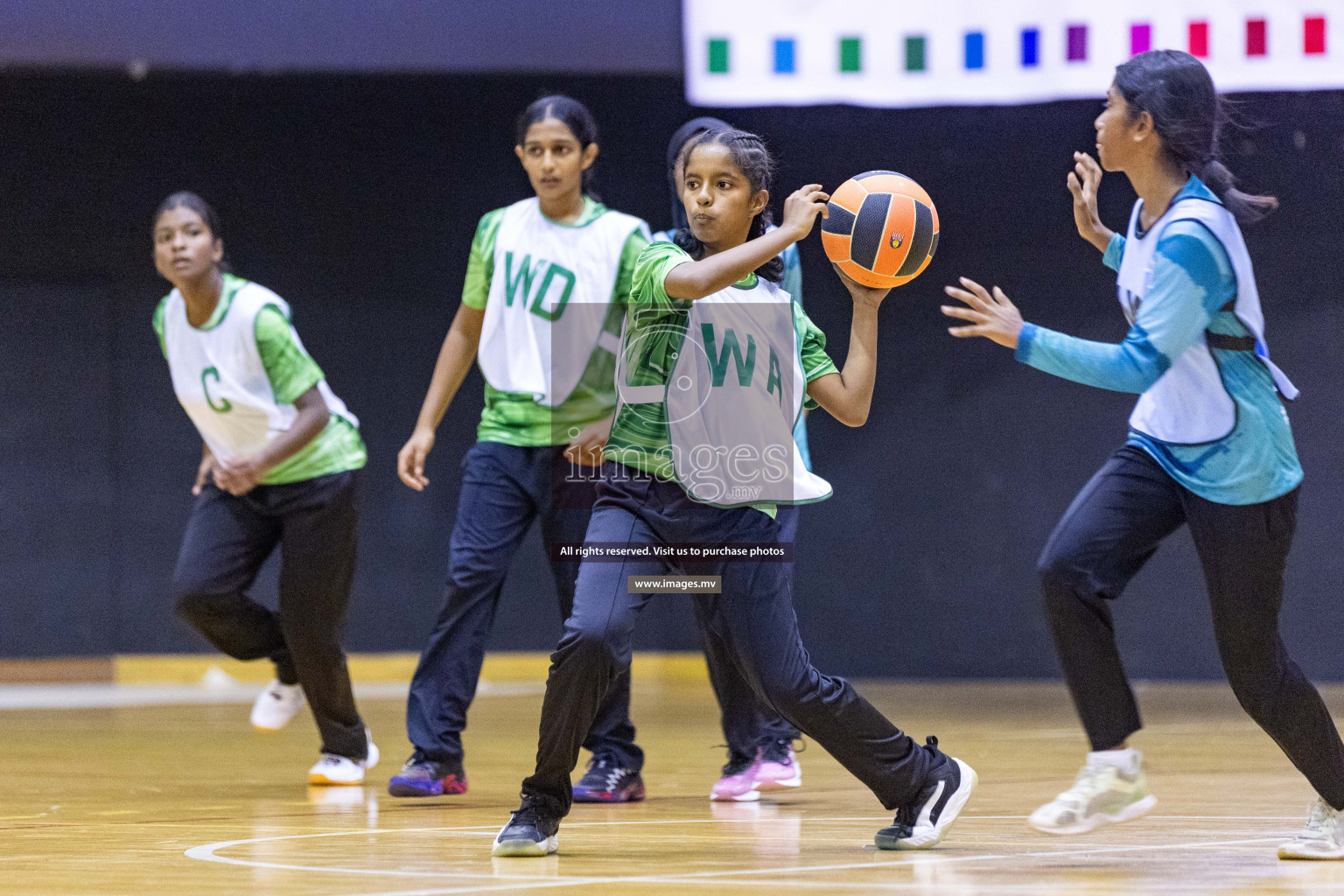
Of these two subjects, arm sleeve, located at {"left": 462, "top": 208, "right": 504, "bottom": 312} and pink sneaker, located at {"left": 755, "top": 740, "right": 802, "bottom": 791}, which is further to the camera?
arm sleeve, located at {"left": 462, "top": 208, "right": 504, "bottom": 312}

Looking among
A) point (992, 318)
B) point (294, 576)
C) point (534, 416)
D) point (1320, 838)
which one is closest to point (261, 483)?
point (294, 576)

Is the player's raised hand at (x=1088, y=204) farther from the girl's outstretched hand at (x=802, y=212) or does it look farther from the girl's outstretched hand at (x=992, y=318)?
the girl's outstretched hand at (x=802, y=212)

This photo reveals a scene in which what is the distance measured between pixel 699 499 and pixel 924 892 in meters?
0.82

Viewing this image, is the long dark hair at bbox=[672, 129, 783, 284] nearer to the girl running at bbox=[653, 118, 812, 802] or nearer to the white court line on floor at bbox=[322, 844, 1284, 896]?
the girl running at bbox=[653, 118, 812, 802]

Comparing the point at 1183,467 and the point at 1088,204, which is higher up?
the point at 1088,204

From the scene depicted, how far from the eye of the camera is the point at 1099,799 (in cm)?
280

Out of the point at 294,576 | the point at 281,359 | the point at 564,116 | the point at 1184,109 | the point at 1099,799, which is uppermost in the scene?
the point at 564,116

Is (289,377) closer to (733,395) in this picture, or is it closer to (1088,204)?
(733,395)

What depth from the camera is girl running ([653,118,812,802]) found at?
13.0ft

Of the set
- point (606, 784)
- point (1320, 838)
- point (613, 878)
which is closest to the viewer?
point (613, 878)

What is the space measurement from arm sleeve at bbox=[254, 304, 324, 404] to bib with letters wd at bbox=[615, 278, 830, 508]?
163 centimetres

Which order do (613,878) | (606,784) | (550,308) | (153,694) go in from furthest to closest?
(153,694)
(550,308)
(606,784)
(613,878)

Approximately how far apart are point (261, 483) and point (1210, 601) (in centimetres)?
263

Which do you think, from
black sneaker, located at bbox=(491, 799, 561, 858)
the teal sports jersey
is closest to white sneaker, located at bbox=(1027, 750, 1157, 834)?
the teal sports jersey
